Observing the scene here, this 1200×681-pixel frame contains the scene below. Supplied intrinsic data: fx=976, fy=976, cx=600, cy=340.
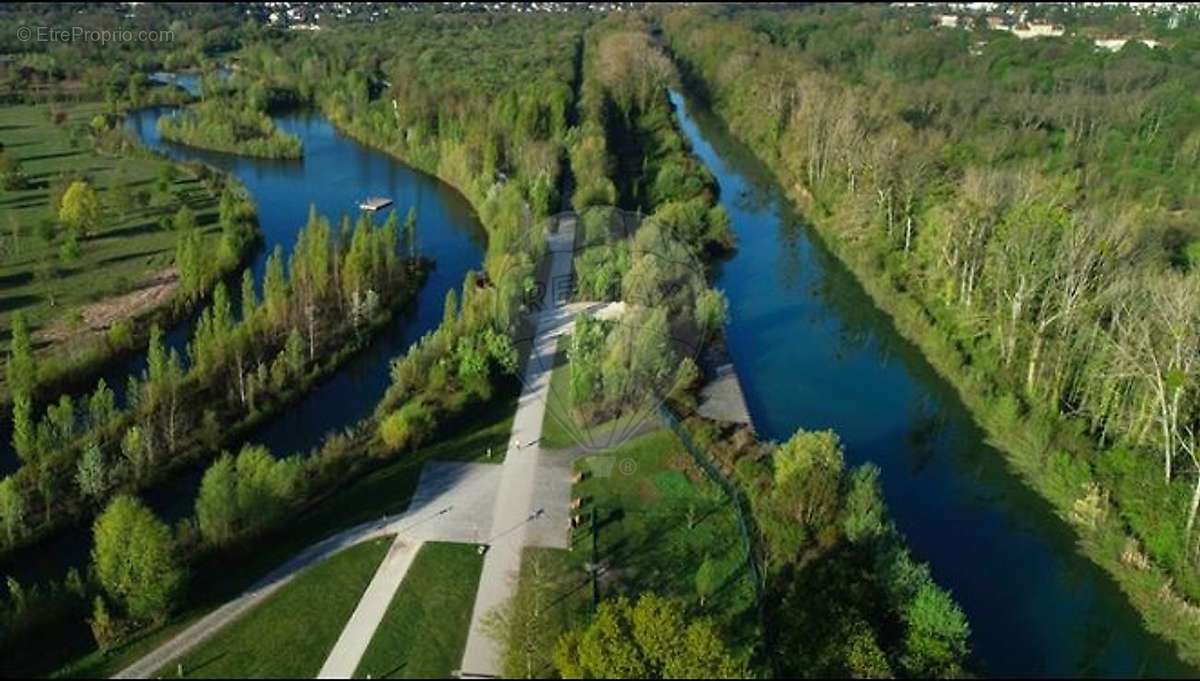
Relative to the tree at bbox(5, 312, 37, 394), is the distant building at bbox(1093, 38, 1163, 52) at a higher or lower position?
higher

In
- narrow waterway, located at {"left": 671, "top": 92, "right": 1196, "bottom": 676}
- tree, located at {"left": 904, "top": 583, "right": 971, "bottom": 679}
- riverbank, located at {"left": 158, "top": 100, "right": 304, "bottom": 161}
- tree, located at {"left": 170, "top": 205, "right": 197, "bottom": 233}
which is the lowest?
narrow waterway, located at {"left": 671, "top": 92, "right": 1196, "bottom": 676}

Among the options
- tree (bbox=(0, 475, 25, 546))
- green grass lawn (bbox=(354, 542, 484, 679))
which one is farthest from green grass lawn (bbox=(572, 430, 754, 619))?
tree (bbox=(0, 475, 25, 546))

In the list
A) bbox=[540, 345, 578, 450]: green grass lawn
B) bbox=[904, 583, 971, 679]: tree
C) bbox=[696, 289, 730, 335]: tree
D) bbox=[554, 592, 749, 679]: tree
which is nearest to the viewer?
bbox=[554, 592, 749, 679]: tree

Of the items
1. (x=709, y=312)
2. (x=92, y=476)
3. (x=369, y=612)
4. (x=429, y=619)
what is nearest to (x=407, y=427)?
(x=369, y=612)

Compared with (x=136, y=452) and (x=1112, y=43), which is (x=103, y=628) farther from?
(x=1112, y=43)

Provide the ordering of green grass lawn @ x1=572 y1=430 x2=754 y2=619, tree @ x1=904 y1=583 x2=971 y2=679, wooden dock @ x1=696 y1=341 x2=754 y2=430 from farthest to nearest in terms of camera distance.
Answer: wooden dock @ x1=696 y1=341 x2=754 y2=430
green grass lawn @ x1=572 y1=430 x2=754 y2=619
tree @ x1=904 y1=583 x2=971 y2=679

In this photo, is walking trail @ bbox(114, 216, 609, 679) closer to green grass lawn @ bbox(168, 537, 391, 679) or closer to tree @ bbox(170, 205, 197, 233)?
green grass lawn @ bbox(168, 537, 391, 679)
